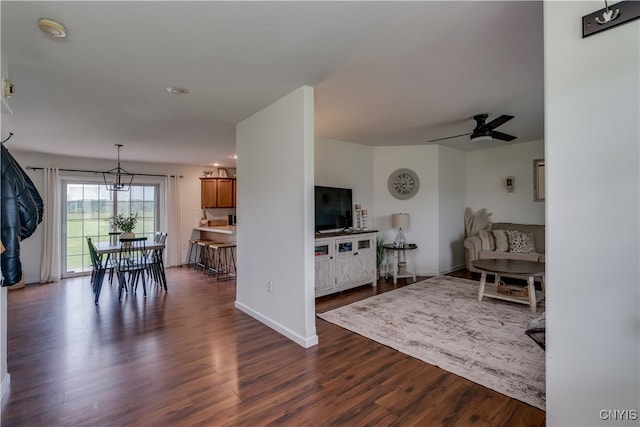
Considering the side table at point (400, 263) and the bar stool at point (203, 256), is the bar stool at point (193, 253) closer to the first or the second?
the bar stool at point (203, 256)

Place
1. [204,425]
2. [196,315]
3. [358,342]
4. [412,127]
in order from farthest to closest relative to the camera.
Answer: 1. [412,127]
2. [196,315]
3. [358,342]
4. [204,425]

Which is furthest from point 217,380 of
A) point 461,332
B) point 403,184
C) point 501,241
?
point 501,241

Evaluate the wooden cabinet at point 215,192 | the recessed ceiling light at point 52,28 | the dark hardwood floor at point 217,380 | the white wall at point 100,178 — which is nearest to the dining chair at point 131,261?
the dark hardwood floor at point 217,380

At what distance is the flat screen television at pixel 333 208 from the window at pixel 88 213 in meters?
4.39

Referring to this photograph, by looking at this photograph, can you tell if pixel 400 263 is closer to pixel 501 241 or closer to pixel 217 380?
pixel 501 241

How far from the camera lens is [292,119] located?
2.99 metres

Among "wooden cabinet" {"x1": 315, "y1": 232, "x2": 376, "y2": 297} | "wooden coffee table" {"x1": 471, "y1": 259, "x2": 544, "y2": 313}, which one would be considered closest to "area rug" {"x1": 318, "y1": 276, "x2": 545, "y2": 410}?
"wooden coffee table" {"x1": 471, "y1": 259, "x2": 544, "y2": 313}

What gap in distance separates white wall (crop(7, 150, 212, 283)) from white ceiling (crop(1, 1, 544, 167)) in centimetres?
198

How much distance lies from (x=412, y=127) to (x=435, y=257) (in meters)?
2.55

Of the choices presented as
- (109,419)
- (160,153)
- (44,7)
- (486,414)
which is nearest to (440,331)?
(486,414)

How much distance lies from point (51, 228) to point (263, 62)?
5698 millimetres

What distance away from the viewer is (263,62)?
2.36 m

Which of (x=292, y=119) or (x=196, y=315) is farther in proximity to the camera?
(x=196, y=315)

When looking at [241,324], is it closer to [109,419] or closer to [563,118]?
[109,419]
